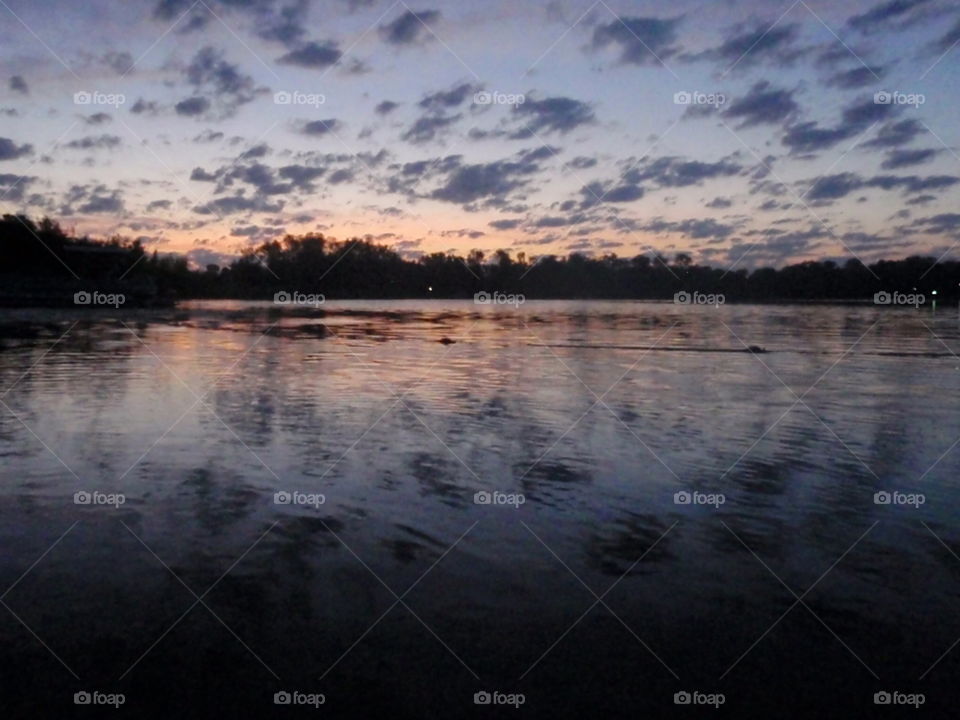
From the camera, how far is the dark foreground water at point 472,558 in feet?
14.4

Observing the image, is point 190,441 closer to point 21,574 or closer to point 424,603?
point 21,574

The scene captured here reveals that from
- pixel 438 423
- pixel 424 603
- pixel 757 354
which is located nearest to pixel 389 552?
pixel 424 603

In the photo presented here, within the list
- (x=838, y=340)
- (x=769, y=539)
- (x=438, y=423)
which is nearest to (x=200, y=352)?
(x=438, y=423)

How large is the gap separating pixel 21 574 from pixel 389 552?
8.33ft

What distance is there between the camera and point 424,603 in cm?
531

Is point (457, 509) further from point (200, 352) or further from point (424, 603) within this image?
point (200, 352)

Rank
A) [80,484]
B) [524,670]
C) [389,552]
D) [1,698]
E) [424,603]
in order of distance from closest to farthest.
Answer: [1,698] < [524,670] < [424,603] < [389,552] < [80,484]

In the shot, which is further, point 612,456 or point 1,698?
point 612,456

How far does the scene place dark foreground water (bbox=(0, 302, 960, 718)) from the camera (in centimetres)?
439

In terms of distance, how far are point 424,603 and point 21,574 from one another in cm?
282

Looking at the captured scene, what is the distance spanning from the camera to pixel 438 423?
39.7 feet

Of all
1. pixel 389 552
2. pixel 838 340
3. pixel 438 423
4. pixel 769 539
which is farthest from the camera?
pixel 838 340

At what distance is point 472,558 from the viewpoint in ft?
20.3

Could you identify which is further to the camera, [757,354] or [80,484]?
[757,354]
